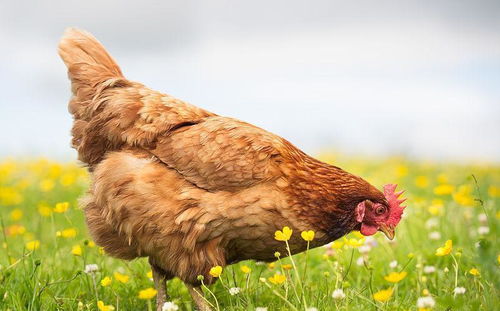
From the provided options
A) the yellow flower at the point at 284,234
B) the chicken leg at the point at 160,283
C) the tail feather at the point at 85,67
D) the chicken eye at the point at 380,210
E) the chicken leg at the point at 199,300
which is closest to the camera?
the yellow flower at the point at 284,234

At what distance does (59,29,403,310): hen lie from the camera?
3473 mm

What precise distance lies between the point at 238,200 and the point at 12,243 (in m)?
3.19

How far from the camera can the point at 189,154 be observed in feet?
11.8

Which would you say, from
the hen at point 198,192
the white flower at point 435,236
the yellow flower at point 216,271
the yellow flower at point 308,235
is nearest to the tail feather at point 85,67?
the hen at point 198,192

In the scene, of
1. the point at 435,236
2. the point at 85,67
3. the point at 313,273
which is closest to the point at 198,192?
the point at 85,67

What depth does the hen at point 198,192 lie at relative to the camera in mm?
3473

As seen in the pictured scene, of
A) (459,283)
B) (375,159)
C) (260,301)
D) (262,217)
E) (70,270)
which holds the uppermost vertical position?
(262,217)

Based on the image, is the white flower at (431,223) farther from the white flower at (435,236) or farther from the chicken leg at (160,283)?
the chicken leg at (160,283)

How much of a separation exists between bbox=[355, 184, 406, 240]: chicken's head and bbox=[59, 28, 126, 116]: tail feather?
1767 mm

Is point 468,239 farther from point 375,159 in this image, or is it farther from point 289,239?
point 375,159

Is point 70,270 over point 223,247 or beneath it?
beneath

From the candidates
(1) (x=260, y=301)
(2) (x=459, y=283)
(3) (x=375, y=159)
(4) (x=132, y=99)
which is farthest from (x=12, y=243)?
(3) (x=375, y=159)

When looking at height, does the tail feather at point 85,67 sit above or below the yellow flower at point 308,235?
above

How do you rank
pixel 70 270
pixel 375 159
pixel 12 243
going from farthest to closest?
1. pixel 375 159
2. pixel 12 243
3. pixel 70 270
